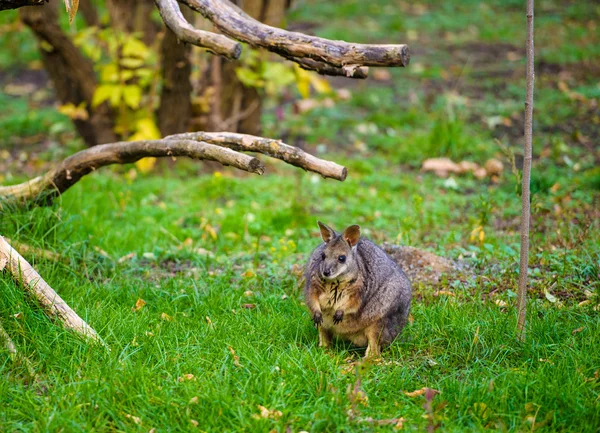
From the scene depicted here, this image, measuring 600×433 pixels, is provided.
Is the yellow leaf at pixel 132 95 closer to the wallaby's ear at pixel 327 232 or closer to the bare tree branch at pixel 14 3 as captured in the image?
the bare tree branch at pixel 14 3

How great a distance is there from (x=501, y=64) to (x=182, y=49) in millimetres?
6572

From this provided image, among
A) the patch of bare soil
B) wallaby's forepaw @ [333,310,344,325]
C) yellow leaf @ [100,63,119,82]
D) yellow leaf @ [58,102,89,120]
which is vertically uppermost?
yellow leaf @ [100,63,119,82]

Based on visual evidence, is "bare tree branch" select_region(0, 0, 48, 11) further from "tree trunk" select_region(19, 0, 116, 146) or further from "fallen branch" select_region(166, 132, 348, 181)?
"tree trunk" select_region(19, 0, 116, 146)

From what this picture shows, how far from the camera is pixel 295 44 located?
409 cm

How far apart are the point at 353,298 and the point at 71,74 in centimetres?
567

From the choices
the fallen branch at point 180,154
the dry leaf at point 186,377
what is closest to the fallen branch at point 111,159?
the fallen branch at point 180,154

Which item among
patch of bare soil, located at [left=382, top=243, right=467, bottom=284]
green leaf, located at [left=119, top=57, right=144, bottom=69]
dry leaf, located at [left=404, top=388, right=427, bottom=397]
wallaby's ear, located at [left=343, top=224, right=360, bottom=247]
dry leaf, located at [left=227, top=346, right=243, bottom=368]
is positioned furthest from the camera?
green leaf, located at [left=119, top=57, right=144, bottom=69]

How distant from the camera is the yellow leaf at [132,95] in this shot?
7703 mm

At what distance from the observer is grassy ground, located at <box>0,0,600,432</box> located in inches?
133

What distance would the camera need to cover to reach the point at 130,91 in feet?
25.5

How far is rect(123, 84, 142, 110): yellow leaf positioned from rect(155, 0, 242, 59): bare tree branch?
11.0ft

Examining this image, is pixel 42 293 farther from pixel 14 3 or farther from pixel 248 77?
pixel 248 77

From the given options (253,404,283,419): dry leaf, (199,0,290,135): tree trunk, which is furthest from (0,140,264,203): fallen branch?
(199,0,290,135): tree trunk

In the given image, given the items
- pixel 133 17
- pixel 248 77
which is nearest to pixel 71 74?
pixel 133 17
